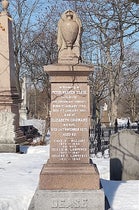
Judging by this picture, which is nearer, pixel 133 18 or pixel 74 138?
pixel 74 138

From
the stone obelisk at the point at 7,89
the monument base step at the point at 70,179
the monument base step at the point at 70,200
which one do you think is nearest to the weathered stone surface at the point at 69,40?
the monument base step at the point at 70,179

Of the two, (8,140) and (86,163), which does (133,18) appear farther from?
(86,163)

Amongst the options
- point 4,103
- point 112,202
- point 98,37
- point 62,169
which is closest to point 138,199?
point 112,202

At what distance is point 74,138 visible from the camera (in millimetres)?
6812

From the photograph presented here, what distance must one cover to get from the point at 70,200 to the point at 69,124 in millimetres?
1249

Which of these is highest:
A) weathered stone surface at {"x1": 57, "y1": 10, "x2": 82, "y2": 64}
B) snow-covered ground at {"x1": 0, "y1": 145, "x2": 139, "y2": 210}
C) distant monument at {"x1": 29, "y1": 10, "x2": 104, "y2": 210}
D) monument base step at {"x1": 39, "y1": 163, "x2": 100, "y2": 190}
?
weathered stone surface at {"x1": 57, "y1": 10, "x2": 82, "y2": 64}

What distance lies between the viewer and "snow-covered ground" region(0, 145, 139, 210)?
6863 millimetres

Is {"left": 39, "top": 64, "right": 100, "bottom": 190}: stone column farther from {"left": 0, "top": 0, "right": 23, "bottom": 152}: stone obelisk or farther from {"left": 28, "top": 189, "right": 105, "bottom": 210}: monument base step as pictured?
{"left": 0, "top": 0, "right": 23, "bottom": 152}: stone obelisk

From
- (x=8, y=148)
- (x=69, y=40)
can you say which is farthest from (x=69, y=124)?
(x=8, y=148)

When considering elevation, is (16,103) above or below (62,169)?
above

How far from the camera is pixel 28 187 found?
26.1 ft

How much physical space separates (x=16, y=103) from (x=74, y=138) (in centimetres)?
919

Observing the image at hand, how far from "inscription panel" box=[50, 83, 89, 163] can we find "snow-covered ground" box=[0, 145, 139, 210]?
3.22ft

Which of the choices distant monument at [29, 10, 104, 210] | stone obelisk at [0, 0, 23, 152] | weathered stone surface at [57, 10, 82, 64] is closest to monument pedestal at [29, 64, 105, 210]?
distant monument at [29, 10, 104, 210]
